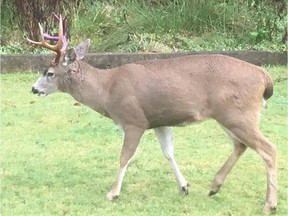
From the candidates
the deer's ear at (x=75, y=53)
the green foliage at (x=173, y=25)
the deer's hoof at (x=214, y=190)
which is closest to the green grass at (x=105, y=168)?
the deer's hoof at (x=214, y=190)

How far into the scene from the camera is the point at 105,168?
23.0ft

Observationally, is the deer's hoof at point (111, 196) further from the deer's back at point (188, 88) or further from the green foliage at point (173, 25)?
the green foliage at point (173, 25)

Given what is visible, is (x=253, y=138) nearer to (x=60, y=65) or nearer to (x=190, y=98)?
(x=190, y=98)

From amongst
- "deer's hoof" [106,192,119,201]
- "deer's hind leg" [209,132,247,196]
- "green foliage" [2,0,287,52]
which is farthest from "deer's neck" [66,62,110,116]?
"green foliage" [2,0,287,52]

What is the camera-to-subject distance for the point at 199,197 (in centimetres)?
618

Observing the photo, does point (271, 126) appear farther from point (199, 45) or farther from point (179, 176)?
point (199, 45)

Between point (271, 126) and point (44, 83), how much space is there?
10.2 feet

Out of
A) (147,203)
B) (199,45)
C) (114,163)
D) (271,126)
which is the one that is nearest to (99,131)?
(114,163)

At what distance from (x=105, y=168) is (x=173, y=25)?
697 centimetres

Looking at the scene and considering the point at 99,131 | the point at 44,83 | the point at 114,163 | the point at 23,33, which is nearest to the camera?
the point at 44,83

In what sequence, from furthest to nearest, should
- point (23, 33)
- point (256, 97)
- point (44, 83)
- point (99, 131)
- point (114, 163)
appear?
point (23, 33) < point (99, 131) < point (114, 163) < point (44, 83) < point (256, 97)

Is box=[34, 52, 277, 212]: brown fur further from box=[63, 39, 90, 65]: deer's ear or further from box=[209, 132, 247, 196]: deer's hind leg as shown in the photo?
box=[63, 39, 90, 65]: deer's ear

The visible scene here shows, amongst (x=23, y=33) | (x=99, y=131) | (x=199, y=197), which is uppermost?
(x=199, y=197)

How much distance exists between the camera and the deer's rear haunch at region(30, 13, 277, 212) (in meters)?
5.87
